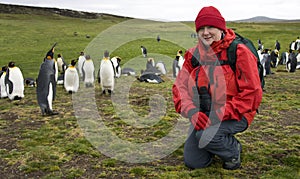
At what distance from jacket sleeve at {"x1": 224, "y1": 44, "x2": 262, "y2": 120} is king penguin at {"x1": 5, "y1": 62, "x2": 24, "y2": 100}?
6115 mm

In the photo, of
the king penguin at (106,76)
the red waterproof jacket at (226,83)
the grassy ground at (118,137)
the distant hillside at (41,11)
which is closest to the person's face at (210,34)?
the red waterproof jacket at (226,83)

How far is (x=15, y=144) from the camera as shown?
4.61m

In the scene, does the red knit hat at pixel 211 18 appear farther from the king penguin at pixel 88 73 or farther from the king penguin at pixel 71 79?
the king penguin at pixel 88 73

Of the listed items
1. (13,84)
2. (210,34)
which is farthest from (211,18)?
(13,84)

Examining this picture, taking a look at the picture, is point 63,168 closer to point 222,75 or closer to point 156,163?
point 156,163

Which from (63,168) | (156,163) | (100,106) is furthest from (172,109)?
(63,168)

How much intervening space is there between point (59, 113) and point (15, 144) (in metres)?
1.85

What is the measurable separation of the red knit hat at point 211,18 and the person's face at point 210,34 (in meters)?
0.06

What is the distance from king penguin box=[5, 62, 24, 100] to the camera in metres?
7.75

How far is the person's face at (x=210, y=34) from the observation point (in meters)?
3.31

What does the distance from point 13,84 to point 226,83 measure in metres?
6.08

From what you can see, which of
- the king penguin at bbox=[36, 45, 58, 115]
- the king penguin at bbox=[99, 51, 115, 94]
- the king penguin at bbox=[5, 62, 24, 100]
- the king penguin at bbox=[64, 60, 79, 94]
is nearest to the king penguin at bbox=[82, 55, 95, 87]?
the king penguin at bbox=[64, 60, 79, 94]

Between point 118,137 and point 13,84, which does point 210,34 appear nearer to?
point 118,137

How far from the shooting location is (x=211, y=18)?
10.6ft
